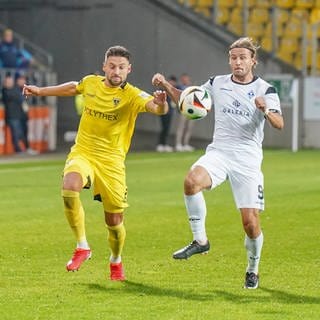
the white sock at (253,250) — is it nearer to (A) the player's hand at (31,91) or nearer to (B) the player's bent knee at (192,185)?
(B) the player's bent knee at (192,185)

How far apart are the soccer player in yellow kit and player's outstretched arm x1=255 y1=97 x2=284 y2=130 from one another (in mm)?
995

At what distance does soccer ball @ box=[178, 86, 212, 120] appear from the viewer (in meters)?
10.6

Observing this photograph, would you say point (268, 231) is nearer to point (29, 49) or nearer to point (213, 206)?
point (213, 206)

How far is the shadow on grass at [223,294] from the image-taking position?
33.3ft

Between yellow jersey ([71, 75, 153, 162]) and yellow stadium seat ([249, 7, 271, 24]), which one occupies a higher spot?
yellow stadium seat ([249, 7, 271, 24])

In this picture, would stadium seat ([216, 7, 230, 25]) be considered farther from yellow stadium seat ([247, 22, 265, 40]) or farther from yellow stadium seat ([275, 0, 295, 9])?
yellow stadium seat ([275, 0, 295, 9])

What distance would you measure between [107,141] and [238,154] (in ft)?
4.00

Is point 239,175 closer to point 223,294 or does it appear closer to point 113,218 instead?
point 223,294

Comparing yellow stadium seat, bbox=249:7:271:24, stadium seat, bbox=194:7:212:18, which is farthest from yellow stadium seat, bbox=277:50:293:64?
stadium seat, bbox=194:7:212:18

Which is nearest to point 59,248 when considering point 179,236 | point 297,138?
point 179,236

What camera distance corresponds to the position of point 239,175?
10.8 metres

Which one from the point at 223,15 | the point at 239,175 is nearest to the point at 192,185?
the point at 239,175

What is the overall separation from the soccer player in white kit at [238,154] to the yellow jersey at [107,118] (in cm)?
44

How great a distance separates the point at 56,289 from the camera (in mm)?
10719
